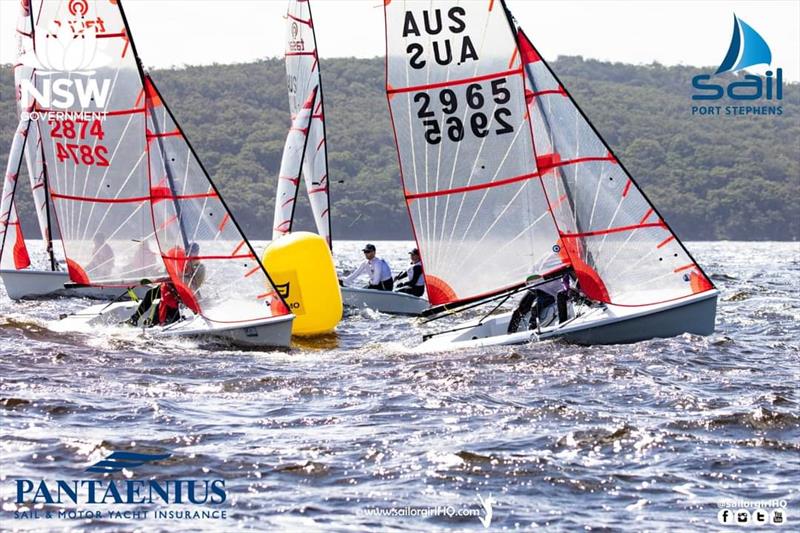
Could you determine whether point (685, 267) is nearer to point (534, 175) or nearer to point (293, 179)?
point (534, 175)

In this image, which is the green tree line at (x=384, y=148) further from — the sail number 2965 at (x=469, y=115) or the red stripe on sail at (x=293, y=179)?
the sail number 2965 at (x=469, y=115)

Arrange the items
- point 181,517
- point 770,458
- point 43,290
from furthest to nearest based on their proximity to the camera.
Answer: point 43,290 < point 770,458 < point 181,517

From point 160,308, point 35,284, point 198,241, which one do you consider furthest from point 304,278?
point 35,284

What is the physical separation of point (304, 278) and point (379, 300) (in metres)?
4.10

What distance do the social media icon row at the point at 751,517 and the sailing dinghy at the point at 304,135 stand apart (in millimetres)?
16186

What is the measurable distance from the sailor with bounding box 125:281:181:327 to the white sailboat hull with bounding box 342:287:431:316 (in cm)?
463

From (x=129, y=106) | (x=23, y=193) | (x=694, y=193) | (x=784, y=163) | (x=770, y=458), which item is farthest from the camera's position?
(x=784, y=163)

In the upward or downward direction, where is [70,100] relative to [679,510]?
upward

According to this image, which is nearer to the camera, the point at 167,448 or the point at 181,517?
the point at 181,517

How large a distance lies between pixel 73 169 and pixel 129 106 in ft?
Result: 5.40

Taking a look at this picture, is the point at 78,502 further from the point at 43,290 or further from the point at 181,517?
the point at 43,290

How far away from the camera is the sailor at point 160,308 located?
1523 centimetres

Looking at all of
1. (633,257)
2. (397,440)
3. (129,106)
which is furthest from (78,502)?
(129,106)

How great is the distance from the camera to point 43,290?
23.2 meters
